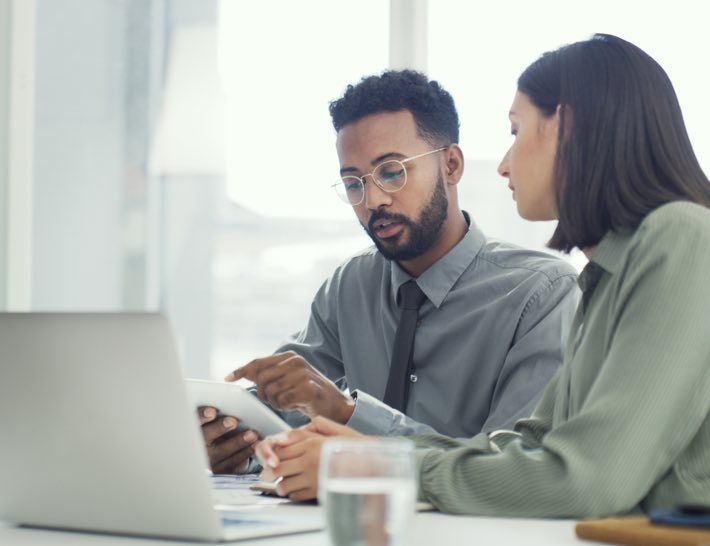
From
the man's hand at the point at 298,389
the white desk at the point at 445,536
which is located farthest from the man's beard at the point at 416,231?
the white desk at the point at 445,536

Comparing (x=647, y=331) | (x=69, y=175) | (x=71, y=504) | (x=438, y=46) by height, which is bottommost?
(x=71, y=504)

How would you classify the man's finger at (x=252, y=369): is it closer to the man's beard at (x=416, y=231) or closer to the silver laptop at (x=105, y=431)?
the man's beard at (x=416, y=231)

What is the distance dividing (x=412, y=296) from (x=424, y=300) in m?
0.03

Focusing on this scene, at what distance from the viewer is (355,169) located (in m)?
2.60

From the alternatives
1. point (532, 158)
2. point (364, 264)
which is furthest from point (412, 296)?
point (532, 158)

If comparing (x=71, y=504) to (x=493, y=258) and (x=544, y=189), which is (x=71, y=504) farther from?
(x=493, y=258)

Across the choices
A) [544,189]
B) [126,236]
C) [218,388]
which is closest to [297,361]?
[218,388]

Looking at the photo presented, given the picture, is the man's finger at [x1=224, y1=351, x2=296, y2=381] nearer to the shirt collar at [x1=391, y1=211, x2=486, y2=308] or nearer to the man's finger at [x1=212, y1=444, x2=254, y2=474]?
the man's finger at [x1=212, y1=444, x2=254, y2=474]

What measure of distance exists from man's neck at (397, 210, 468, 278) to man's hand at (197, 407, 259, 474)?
77 cm

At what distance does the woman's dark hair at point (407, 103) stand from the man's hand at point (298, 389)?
33.5 inches

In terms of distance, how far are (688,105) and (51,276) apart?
216cm

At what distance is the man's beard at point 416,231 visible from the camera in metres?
2.55

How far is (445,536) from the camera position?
1.25 meters

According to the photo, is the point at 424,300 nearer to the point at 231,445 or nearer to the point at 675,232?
the point at 231,445
